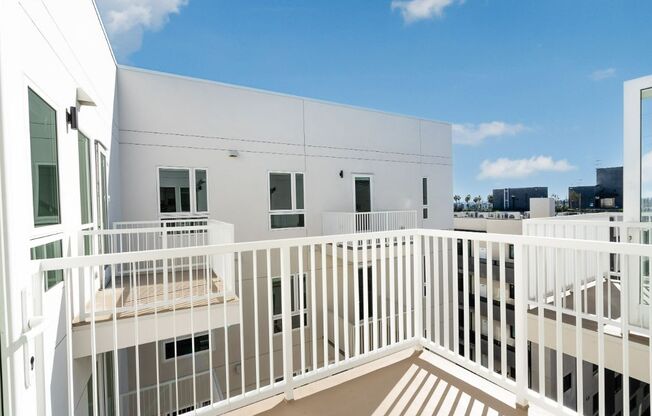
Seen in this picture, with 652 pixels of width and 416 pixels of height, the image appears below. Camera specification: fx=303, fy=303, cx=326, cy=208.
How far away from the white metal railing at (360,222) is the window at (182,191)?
2953 millimetres

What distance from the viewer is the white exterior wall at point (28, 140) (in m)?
1.13

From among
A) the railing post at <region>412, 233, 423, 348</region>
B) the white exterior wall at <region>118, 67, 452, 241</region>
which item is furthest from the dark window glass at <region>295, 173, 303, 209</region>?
the railing post at <region>412, 233, 423, 348</region>

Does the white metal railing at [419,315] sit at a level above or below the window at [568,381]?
above

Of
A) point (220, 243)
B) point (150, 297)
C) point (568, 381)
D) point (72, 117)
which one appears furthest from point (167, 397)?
point (568, 381)

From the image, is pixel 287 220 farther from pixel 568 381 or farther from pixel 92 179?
pixel 568 381

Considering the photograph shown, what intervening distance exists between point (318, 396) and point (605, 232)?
442cm

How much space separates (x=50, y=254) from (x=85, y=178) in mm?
1539

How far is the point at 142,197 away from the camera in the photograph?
5977 mm

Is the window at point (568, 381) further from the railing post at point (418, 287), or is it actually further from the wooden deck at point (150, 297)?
the wooden deck at point (150, 297)

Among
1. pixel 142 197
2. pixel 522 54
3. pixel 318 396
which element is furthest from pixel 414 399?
pixel 522 54

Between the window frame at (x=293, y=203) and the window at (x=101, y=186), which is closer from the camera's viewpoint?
the window at (x=101, y=186)

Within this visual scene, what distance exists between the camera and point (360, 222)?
751 centimetres

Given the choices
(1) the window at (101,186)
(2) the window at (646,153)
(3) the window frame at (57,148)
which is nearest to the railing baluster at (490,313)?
(2) the window at (646,153)

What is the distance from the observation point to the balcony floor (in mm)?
1834
